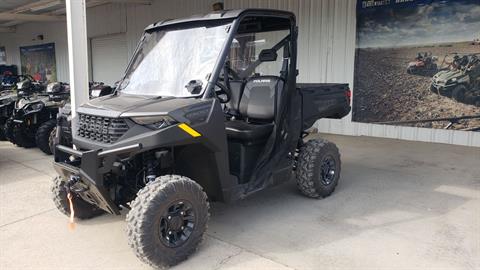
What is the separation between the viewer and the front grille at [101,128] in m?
3.18

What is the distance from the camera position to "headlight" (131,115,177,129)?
3.15 metres

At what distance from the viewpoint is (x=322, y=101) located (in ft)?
15.9

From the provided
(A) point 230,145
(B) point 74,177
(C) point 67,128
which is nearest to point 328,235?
(A) point 230,145

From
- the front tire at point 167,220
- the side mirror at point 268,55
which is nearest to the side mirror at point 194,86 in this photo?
the front tire at point 167,220

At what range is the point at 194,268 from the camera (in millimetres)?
3172

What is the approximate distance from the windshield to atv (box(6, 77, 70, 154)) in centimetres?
393

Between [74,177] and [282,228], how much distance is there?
190 cm

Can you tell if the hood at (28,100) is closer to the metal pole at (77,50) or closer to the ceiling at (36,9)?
the metal pole at (77,50)

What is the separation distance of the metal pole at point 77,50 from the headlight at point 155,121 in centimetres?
185

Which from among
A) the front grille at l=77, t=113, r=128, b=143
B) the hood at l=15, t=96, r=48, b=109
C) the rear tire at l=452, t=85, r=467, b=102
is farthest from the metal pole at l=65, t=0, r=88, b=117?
the rear tire at l=452, t=85, r=467, b=102

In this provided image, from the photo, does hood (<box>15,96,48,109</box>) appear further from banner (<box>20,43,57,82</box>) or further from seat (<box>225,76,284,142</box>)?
banner (<box>20,43,57,82</box>)

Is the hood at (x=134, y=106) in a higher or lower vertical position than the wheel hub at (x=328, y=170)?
higher

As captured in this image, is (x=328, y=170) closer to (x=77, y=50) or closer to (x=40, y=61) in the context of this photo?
(x=77, y=50)

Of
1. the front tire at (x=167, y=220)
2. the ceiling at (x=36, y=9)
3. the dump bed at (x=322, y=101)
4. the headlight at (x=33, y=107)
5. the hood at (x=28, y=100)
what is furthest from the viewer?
the ceiling at (x=36, y=9)
